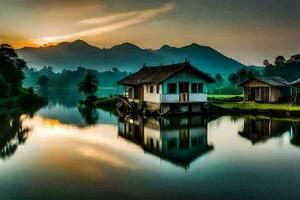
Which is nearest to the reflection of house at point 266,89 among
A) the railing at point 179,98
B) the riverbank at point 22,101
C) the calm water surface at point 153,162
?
the railing at point 179,98

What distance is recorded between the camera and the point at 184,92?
138 feet

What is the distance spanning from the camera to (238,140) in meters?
24.8

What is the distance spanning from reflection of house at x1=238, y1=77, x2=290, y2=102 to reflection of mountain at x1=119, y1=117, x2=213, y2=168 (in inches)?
664

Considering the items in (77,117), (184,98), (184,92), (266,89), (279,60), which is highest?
(279,60)

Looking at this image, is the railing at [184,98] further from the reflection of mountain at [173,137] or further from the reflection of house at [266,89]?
the reflection of house at [266,89]

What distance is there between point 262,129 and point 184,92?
14.0 meters

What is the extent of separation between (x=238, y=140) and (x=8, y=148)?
14594 mm

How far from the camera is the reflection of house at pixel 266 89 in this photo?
5044cm

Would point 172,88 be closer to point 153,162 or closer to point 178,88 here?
point 178,88

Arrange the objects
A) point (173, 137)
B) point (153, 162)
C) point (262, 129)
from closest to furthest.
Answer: point (153, 162), point (173, 137), point (262, 129)

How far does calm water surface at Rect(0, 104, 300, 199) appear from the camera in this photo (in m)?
13.6

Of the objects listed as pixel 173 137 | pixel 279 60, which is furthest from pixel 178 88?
pixel 279 60

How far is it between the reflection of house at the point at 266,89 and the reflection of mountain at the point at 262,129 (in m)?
16.4

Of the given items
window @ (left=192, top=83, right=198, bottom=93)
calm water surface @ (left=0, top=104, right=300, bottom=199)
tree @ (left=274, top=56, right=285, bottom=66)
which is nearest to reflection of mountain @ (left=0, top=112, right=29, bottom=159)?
calm water surface @ (left=0, top=104, right=300, bottom=199)
